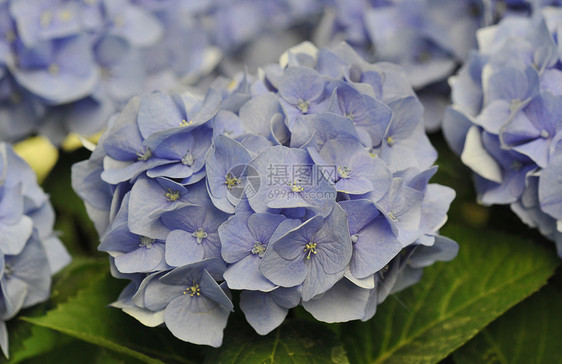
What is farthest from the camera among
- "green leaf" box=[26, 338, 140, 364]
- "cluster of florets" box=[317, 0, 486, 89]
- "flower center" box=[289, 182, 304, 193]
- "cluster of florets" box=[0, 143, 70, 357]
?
"cluster of florets" box=[317, 0, 486, 89]

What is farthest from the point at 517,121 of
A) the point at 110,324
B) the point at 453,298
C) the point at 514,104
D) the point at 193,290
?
the point at 110,324

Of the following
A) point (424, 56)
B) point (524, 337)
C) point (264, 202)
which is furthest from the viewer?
point (424, 56)

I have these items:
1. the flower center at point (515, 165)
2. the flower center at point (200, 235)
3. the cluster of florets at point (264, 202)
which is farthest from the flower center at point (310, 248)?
the flower center at point (515, 165)

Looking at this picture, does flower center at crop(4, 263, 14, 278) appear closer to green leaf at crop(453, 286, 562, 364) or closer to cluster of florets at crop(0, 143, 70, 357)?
cluster of florets at crop(0, 143, 70, 357)

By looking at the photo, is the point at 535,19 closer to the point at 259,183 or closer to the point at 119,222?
the point at 259,183

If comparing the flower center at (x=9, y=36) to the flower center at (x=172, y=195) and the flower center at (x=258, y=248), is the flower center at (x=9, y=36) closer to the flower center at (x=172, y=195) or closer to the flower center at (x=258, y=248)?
the flower center at (x=172, y=195)

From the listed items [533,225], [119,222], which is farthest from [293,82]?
[533,225]

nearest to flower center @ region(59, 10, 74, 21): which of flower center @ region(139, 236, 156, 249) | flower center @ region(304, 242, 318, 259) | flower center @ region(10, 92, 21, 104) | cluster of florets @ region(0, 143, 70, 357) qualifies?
flower center @ region(10, 92, 21, 104)

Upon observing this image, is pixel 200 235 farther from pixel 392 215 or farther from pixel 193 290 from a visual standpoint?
pixel 392 215
